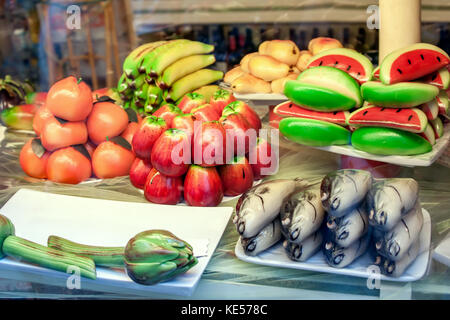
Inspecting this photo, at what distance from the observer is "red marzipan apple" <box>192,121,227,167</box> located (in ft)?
2.69

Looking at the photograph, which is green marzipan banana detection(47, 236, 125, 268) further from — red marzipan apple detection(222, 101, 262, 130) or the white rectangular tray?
red marzipan apple detection(222, 101, 262, 130)

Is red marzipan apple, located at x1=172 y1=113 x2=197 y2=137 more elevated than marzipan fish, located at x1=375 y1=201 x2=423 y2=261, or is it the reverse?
red marzipan apple, located at x1=172 y1=113 x2=197 y2=137

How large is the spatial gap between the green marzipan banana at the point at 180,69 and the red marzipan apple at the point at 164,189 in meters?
0.35

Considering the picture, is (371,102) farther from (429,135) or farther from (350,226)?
(350,226)

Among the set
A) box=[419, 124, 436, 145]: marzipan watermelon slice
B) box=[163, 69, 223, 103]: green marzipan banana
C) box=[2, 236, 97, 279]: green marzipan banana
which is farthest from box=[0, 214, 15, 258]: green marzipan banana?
box=[419, 124, 436, 145]: marzipan watermelon slice

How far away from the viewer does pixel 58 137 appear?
931mm

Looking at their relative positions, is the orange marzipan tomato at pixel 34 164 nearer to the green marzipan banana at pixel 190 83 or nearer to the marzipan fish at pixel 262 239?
the green marzipan banana at pixel 190 83

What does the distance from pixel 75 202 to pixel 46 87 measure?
0.32 metres

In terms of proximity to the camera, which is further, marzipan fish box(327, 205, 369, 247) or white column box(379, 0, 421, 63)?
white column box(379, 0, 421, 63)

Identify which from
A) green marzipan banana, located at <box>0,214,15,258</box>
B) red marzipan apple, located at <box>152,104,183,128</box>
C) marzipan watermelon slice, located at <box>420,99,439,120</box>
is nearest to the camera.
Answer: green marzipan banana, located at <box>0,214,15,258</box>

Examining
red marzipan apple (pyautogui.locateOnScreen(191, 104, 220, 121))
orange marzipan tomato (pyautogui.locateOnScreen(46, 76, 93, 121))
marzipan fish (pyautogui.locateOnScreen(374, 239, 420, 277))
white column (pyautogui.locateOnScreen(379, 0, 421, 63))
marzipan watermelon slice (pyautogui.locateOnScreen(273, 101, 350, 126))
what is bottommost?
marzipan fish (pyautogui.locateOnScreen(374, 239, 420, 277))

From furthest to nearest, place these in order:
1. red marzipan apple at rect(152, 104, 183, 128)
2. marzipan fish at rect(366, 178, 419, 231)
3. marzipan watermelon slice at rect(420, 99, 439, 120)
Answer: red marzipan apple at rect(152, 104, 183, 128) < marzipan watermelon slice at rect(420, 99, 439, 120) < marzipan fish at rect(366, 178, 419, 231)

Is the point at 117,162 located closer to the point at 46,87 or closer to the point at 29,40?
the point at 46,87

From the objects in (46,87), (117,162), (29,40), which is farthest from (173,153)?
(29,40)
